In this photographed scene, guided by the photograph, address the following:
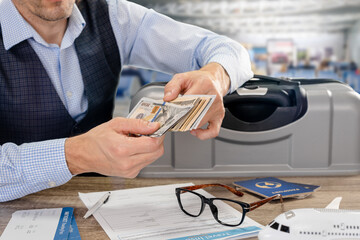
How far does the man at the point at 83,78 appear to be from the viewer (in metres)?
0.81

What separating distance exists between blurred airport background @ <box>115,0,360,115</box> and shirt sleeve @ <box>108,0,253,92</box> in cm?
139

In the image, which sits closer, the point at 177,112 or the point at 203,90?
the point at 177,112

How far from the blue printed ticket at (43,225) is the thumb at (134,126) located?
20 cm

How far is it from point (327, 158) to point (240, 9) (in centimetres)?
208

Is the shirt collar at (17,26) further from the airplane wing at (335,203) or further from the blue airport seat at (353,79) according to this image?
the blue airport seat at (353,79)

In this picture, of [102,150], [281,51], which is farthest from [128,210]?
[281,51]

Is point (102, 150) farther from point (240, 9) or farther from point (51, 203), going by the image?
point (240, 9)

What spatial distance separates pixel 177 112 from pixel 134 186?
25 centimetres

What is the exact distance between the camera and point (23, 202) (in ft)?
2.89

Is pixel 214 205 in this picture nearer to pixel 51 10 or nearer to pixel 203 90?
pixel 203 90

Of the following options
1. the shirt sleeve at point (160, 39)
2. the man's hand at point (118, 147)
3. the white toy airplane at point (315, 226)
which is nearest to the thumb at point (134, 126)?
the man's hand at point (118, 147)

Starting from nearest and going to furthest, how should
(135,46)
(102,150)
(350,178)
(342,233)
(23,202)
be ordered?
(342,233), (102,150), (23,202), (350,178), (135,46)

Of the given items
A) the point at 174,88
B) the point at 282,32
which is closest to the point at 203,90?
the point at 174,88

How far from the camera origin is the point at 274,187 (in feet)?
3.01
